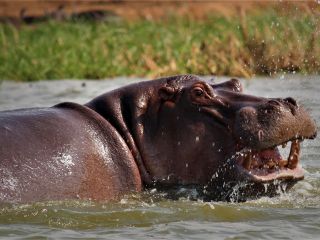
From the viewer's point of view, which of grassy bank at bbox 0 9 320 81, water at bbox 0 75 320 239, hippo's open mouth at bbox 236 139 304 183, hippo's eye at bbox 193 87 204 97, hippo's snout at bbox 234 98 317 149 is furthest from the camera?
grassy bank at bbox 0 9 320 81

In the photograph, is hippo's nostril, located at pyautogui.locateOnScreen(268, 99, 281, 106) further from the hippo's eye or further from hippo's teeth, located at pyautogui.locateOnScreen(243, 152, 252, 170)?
the hippo's eye

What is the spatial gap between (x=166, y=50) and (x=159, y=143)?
28.5ft

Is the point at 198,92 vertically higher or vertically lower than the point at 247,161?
higher

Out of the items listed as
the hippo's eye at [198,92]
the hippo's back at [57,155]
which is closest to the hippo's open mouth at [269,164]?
the hippo's eye at [198,92]

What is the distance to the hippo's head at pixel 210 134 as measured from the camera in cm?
675

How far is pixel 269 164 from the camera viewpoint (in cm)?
689

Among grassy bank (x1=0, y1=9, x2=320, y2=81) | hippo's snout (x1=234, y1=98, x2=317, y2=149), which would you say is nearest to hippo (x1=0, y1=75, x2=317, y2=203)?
hippo's snout (x1=234, y1=98, x2=317, y2=149)

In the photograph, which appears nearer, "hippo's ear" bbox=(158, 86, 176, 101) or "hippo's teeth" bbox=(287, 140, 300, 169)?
"hippo's teeth" bbox=(287, 140, 300, 169)

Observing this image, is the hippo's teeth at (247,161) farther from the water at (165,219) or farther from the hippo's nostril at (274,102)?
the hippo's nostril at (274,102)

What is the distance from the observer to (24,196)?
6.56 metres

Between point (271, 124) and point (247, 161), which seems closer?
point (271, 124)

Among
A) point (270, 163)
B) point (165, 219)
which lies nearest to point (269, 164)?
point (270, 163)

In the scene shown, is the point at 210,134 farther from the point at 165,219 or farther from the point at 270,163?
the point at 165,219

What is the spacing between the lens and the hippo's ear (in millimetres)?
7078
